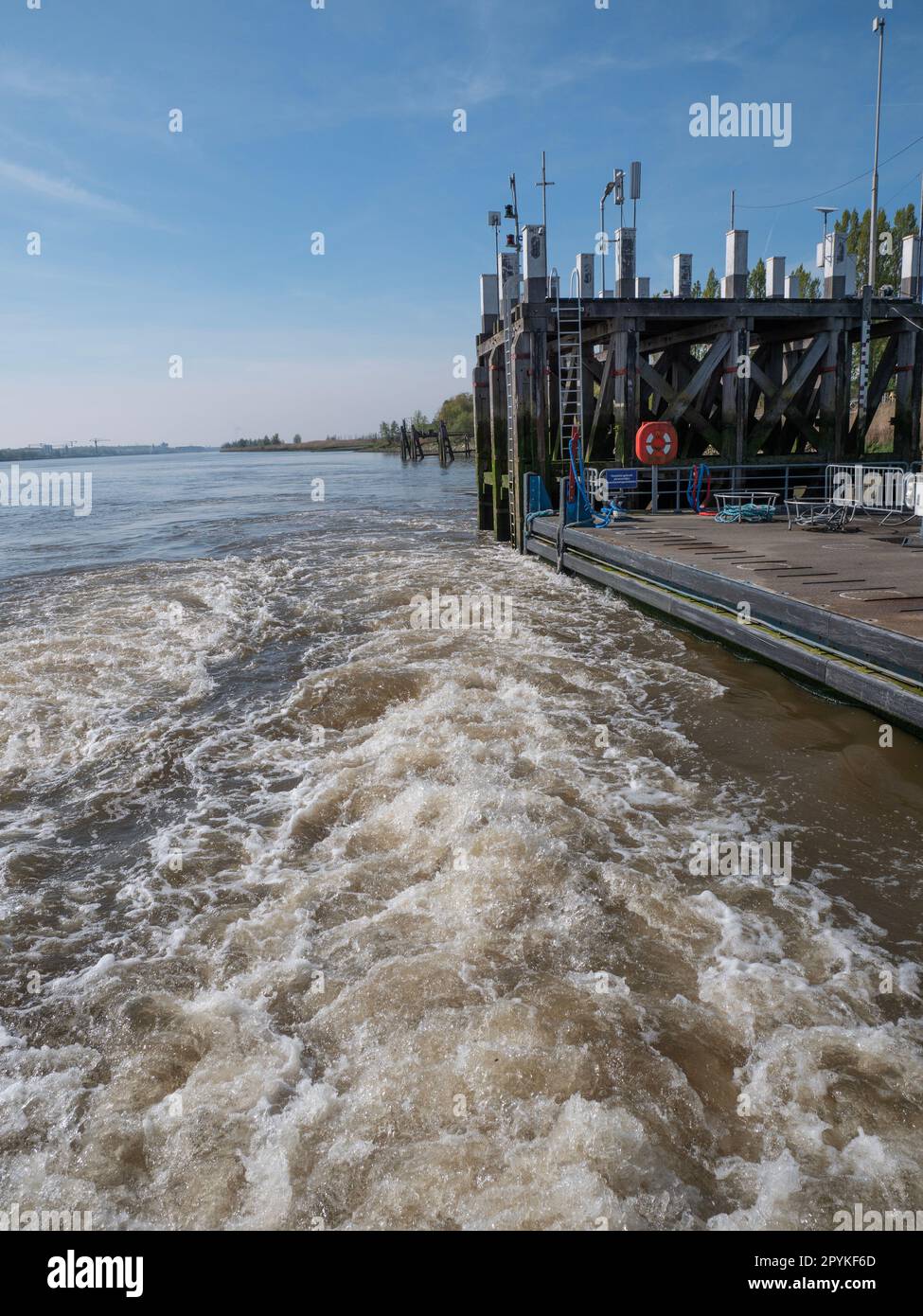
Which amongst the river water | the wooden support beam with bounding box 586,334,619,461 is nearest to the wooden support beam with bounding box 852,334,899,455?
the wooden support beam with bounding box 586,334,619,461

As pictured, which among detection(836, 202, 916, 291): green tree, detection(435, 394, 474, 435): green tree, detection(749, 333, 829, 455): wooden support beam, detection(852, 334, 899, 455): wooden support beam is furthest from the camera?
detection(435, 394, 474, 435): green tree

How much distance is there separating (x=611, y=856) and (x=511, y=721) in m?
2.42

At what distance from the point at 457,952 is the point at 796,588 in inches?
215

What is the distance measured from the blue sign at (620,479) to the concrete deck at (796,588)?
161cm

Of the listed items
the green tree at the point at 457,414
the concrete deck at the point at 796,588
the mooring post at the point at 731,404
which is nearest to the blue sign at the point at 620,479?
the concrete deck at the point at 796,588

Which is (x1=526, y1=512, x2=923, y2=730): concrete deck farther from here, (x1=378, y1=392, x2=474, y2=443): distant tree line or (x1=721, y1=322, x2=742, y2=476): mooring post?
(x1=378, y1=392, x2=474, y2=443): distant tree line

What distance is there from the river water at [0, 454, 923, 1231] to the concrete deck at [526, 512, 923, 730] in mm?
600

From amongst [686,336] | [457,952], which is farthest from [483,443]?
[457,952]

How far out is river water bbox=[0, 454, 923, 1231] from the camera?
9.81 ft

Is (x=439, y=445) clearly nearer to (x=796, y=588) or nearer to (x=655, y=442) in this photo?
(x=655, y=442)

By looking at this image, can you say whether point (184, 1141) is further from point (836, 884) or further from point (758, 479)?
point (758, 479)
